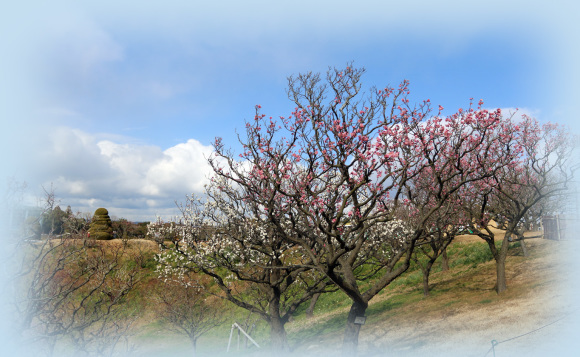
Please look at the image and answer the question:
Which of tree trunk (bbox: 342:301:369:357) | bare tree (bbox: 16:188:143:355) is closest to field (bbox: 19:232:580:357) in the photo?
tree trunk (bbox: 342:301:369:357)

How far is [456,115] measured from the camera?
523 inches

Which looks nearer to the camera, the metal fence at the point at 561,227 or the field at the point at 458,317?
the field at the point at 458,317

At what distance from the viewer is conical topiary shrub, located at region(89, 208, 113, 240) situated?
1542 inches

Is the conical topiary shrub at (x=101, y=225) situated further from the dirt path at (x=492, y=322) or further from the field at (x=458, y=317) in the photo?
the dirt path at (x=492, y=322)

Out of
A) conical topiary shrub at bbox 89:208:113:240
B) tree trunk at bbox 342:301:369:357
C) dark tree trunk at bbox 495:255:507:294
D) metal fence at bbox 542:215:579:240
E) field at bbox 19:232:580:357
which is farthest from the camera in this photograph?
conical topiary shrub at bbox 89:208:113:240

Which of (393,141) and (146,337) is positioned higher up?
(393,141)

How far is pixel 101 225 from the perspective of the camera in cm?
4000

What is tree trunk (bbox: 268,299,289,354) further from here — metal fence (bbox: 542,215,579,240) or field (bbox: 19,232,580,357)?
metal fence (bbox: 542,215,579,240)

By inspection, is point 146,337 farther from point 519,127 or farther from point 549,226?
point 549,226

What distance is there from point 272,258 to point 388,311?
9.38 meters

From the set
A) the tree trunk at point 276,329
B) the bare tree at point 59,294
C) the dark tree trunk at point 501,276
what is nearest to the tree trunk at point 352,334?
the tree trunk at point 276,329

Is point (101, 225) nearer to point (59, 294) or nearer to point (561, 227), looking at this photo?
point (59, 294)

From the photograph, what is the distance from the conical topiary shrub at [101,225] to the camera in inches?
1542

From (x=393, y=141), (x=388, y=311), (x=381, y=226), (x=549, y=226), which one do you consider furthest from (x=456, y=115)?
(x=549, y=226)
